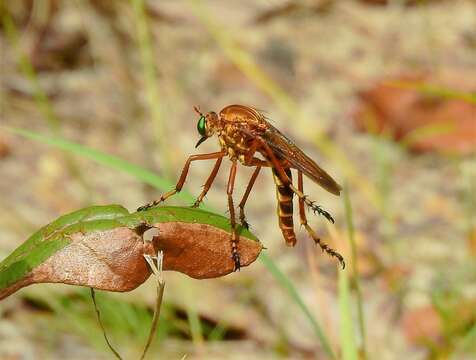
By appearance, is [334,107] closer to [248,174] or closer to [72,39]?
[248,174]

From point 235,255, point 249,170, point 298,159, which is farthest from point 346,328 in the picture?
point 249,170

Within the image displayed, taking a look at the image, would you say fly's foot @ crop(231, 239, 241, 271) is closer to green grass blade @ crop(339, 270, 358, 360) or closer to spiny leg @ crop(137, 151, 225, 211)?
spiny leg @ crop(137, 151, 225, 211)

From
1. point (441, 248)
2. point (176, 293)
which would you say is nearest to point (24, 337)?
point (176, 293)

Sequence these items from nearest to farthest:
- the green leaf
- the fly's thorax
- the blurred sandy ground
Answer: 1. the green leaf
2. the fly's thorax
3. the blurred sandy ground

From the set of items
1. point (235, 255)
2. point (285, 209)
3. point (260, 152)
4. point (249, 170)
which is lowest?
point (235, 255)

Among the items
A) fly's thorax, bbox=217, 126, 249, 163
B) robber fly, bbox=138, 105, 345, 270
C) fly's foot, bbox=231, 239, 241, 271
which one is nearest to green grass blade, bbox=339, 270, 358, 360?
robber fly, bbox=138, 105, 345, 270

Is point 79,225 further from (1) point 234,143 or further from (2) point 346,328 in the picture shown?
(2) point 346,328
